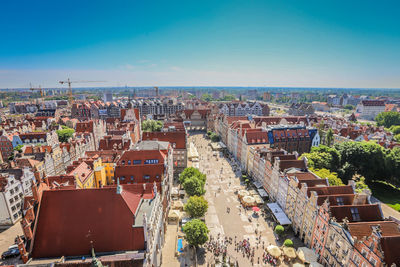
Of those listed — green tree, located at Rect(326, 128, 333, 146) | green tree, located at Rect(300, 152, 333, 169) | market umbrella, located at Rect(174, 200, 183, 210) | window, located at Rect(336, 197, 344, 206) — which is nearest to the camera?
window, located at Rect(336, 197, 344, 206)

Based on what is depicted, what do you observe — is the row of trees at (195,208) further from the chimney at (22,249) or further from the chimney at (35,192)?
the chimney at (35,192)

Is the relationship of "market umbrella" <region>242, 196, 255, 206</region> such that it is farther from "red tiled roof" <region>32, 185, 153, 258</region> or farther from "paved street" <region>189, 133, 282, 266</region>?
"red tiled roof" <region>32, 185, 153, 258</region>

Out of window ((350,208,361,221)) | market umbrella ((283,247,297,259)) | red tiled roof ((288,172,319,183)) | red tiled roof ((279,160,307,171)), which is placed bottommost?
market umbrella ((283,247,297,259))

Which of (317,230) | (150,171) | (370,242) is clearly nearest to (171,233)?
(150,171)

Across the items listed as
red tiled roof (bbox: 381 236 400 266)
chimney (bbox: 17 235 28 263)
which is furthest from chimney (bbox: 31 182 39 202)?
red tiled roof (bbox: 381 236 400 266)

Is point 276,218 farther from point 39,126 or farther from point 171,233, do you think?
point 39,126

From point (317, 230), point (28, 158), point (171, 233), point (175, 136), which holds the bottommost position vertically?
point (171, 233)

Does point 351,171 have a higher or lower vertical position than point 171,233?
higher
